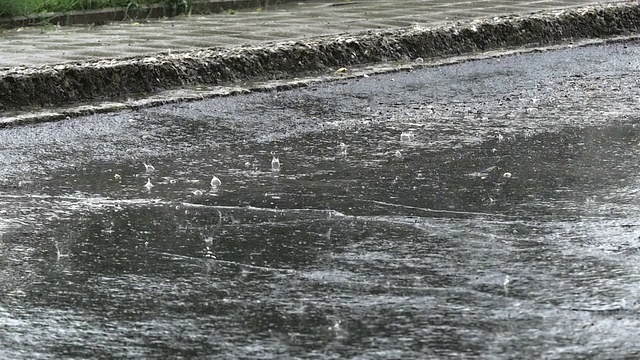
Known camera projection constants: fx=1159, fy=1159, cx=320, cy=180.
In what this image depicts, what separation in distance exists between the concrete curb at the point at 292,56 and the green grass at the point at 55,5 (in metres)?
3.30

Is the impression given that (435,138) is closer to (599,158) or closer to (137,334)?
(599,158)

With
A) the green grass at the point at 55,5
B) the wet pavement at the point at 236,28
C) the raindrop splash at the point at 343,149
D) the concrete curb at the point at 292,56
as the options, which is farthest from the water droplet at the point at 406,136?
the green grass at the point at 55,5

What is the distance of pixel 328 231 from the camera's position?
4.23 metres

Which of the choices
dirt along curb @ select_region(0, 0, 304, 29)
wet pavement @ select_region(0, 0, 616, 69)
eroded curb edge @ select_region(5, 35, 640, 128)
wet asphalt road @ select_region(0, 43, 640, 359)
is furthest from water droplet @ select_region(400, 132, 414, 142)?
dirt along curb @ select_region(0, 0, 304, 29)

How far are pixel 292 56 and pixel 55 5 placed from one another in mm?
3718

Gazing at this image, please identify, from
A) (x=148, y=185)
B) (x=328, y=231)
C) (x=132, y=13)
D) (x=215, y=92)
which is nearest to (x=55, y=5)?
(x=132, y=13)

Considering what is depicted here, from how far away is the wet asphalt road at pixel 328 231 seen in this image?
319cm

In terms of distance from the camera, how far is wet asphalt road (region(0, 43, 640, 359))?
3.19 metres

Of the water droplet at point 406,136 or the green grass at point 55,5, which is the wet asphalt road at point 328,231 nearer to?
the water droplet at point 406,136

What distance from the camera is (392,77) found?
312 inches

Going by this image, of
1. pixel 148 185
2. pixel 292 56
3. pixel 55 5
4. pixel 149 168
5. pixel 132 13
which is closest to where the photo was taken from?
pixel 148 185

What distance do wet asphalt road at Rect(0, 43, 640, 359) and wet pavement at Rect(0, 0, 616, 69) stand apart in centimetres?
164

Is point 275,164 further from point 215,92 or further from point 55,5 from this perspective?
point 55,5

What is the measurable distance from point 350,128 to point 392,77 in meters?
1.74
